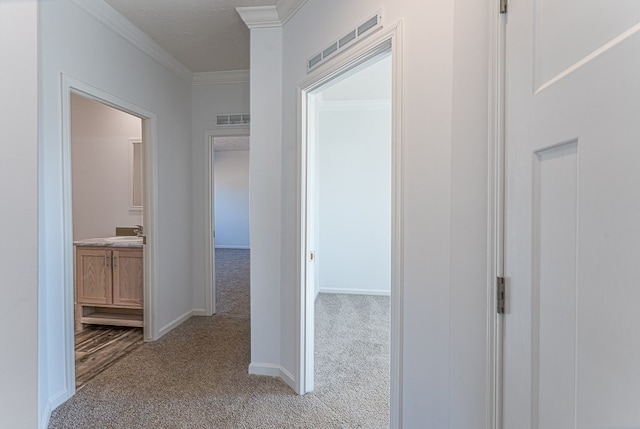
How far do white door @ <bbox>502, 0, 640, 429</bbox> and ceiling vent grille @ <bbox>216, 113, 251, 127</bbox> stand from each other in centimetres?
338

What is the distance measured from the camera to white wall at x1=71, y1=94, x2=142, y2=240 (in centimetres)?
393

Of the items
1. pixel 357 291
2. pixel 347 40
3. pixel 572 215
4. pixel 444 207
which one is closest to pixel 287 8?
pixel 347 40

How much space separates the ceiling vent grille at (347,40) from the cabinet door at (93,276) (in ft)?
9.71

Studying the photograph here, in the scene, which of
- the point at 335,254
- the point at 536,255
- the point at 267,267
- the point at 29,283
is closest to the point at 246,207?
the point at 335,254

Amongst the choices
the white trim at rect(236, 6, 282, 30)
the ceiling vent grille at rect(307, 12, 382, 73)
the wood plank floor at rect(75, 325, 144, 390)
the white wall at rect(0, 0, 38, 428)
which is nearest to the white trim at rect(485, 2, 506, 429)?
the ceiling vent grille at rect(307, 12, 382, 73)

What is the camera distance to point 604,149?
56 centimetres

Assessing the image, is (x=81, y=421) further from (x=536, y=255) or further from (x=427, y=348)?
(x=536, y=255)

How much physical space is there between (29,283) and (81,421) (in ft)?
4.92

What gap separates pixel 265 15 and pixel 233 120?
1.61 meters

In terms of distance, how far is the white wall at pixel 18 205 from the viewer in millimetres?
1009

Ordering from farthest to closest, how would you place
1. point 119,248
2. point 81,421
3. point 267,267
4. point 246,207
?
point 246,207
point 119,248
point 267,267
point 81,421

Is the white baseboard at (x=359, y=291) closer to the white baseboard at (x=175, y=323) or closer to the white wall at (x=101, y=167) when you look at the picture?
the white baseboard at (x=175, y=323)

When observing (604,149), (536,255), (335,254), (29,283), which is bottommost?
(335,254)

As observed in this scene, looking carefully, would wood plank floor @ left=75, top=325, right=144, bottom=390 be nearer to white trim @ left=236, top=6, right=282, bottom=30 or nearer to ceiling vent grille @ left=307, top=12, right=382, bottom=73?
ceiling vent grille @ left=307, top=12, right=382, bottom=73
